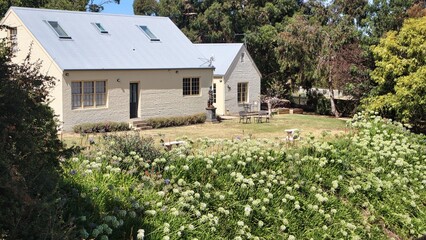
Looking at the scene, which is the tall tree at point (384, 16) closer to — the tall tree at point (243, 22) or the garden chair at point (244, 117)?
the garden chair at point (244, 117)

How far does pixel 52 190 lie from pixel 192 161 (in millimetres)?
4727

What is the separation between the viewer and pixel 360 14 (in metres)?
41.7

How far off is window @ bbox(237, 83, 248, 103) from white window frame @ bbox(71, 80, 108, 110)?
1181 centimetres

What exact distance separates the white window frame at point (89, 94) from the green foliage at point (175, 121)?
112 inches

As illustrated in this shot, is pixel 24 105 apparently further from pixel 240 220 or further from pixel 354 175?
pixel 354 175

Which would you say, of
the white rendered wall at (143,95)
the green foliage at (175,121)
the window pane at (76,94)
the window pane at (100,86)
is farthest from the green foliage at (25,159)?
the green foliage at (175,121)

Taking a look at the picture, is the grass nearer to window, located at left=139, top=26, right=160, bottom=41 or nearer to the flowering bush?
window, located at left=139, top=26, right=160, bottom=41

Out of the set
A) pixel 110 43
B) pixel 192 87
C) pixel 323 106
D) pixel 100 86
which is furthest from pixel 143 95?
pixel 323 106

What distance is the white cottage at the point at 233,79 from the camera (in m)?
37.2

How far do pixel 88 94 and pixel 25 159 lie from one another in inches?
957

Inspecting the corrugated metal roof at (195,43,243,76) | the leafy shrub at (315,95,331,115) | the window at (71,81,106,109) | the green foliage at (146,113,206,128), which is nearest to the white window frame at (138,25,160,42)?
the corrugated metal roof at (195,43,243,76)

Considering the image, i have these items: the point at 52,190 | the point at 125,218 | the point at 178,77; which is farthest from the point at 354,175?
the point at 178,77

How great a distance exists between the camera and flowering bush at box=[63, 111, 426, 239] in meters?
7.73

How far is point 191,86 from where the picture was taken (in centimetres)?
3428
